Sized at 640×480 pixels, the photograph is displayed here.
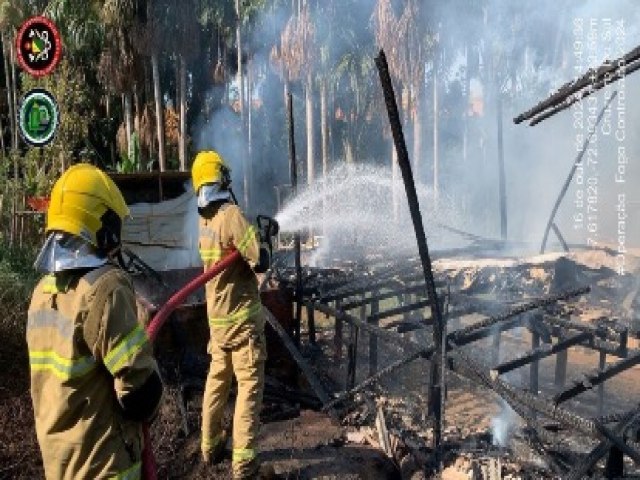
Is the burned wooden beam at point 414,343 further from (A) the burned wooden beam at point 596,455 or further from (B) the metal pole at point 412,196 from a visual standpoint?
(A) the burned wooden beam at point 596,455

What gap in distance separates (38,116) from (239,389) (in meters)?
6.38

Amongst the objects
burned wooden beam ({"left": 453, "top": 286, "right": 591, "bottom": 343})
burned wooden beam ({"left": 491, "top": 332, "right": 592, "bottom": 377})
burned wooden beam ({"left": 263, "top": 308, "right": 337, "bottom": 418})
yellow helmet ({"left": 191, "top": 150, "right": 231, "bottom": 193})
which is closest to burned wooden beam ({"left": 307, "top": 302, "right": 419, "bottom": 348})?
burned wooden beam ({"left": 453, "top": 286, "right": 591, "bottom": 343})

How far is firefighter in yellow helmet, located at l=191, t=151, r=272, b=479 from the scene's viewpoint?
13.4 feet

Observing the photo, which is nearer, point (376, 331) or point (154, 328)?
point (154, 328)

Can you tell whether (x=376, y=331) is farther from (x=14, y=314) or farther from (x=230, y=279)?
(x=14, y=314)

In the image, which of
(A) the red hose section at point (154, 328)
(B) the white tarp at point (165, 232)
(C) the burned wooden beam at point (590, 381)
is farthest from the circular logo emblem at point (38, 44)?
(C) the burned wooden beam at point (590, 381)

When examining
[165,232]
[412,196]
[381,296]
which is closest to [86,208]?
[412,196]

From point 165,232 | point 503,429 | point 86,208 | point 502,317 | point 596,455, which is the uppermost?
point 86,208

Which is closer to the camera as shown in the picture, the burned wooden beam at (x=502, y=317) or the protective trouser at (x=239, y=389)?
the protective trouser at (x=239, y=389)

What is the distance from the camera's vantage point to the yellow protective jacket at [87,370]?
224cm

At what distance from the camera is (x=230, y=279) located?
429 centimetres

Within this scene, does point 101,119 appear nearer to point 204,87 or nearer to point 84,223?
point 204,87

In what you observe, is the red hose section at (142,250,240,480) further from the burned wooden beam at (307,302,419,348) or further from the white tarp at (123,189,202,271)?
the white tarp at (123,189,202,271)

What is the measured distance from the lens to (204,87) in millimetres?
29922
